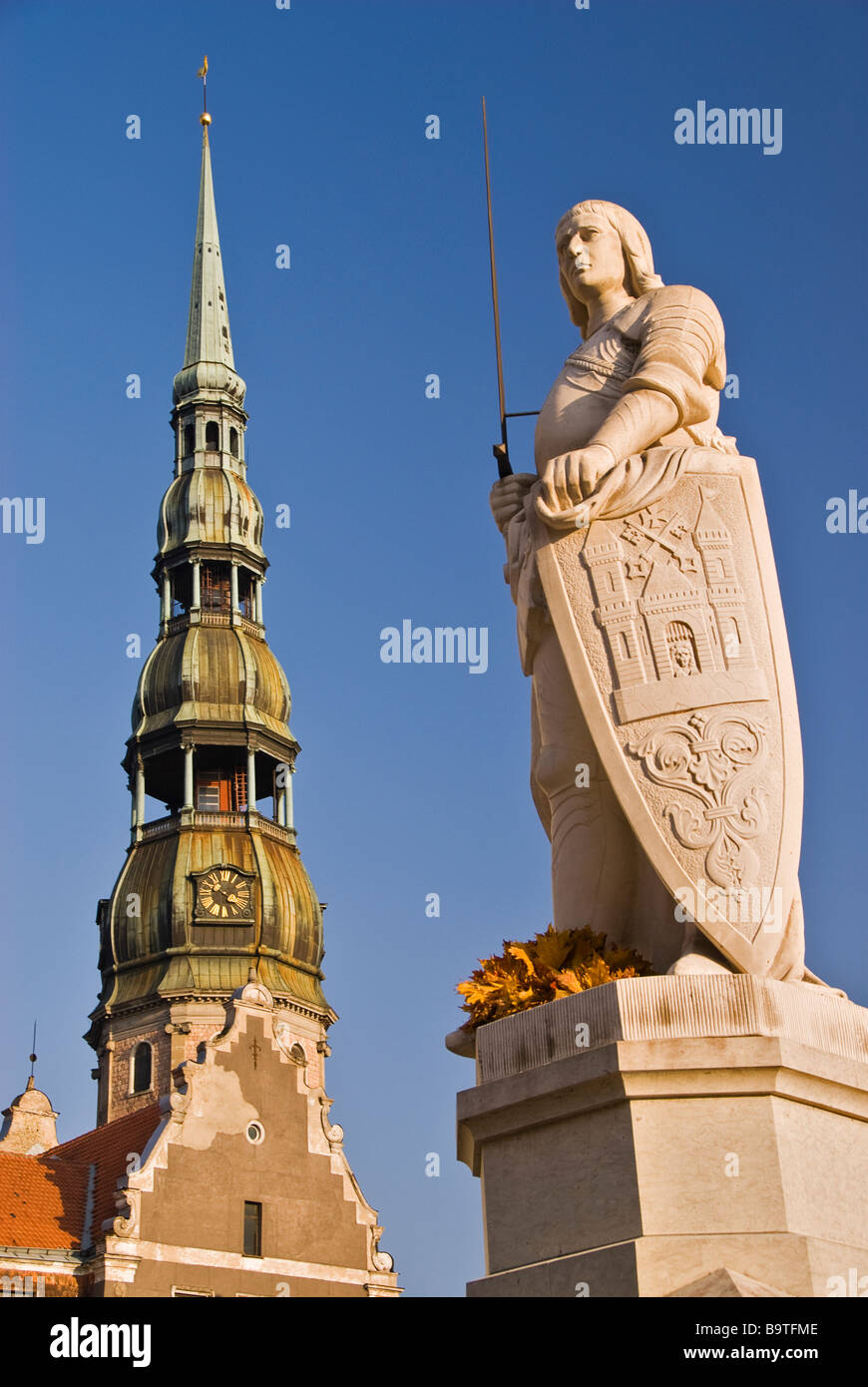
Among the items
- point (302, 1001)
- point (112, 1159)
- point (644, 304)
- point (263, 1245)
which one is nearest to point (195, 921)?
point (302, 1001)

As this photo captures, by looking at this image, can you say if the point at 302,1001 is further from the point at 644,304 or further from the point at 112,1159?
the point at 644,304

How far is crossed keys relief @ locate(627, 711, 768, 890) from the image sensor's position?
6.93m

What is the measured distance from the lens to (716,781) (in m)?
7.03

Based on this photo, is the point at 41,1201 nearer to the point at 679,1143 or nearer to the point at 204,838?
the point at 204,838

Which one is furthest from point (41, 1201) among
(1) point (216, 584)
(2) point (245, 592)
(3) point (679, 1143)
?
(3) point (679, 1143)

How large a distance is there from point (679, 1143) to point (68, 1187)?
122 feet

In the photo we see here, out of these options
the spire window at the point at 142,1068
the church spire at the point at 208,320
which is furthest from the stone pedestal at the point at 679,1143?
the church spire at the point at 208,320

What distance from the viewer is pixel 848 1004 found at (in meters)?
6.83

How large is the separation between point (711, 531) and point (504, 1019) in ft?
7.36

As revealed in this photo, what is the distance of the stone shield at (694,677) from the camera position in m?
6.93

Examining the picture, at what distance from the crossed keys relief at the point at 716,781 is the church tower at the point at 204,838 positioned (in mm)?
54612
